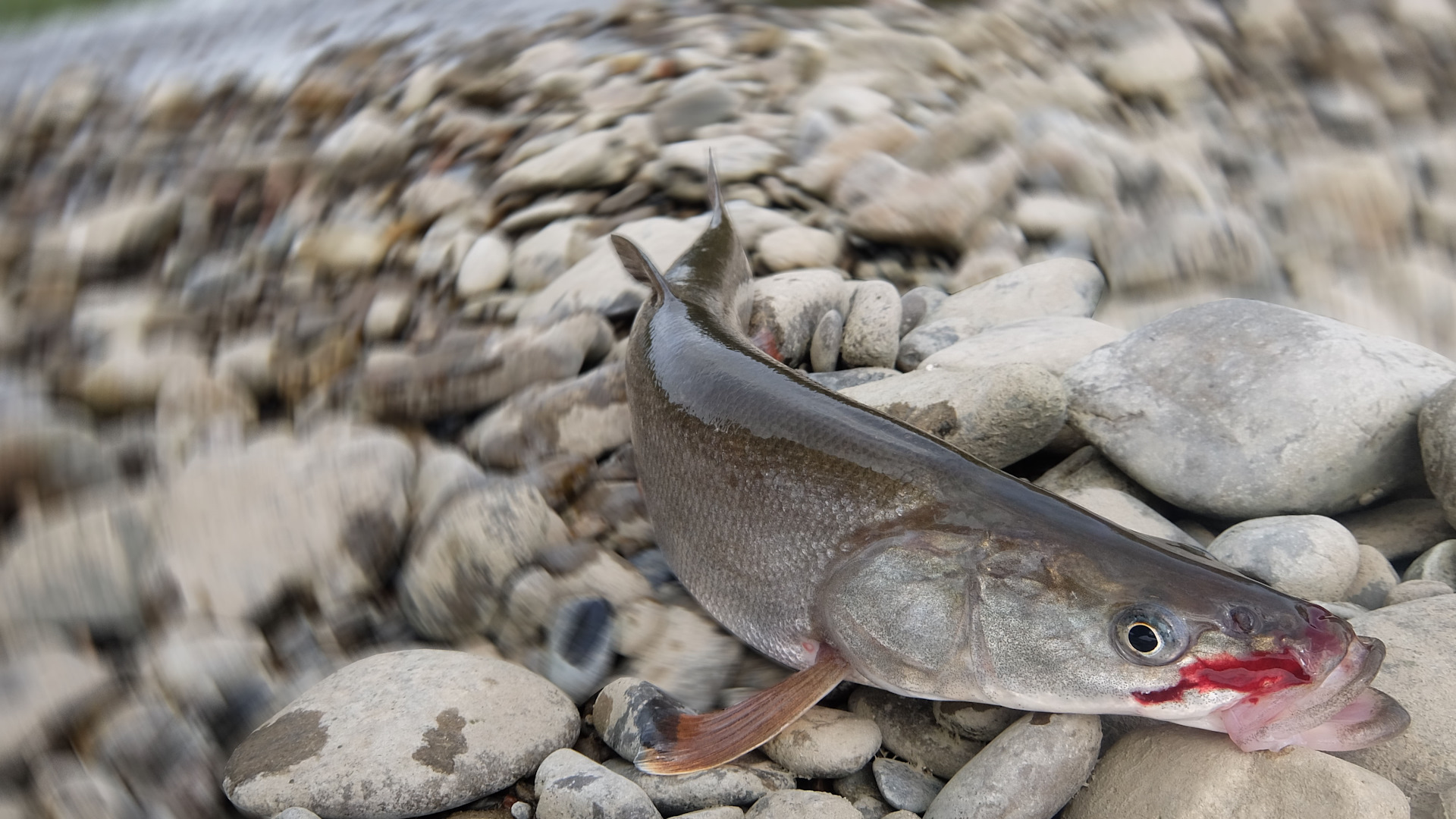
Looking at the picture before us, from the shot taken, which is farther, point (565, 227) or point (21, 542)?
point (565, 227)

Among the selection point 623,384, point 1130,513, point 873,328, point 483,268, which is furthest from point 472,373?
point 1130,513

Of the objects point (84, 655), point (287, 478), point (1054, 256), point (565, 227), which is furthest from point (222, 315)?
point (1054, 256)

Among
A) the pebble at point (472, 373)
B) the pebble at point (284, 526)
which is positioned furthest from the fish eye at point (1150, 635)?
the pebble at point (472, 373)

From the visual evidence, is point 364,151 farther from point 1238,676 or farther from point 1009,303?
point 1238,676

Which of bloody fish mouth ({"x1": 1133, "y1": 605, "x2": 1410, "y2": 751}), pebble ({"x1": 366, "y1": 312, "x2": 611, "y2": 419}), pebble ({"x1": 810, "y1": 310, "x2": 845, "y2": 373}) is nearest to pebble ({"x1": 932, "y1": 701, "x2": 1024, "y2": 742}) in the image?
bloody fish mouth ({"x1": 1133, "y1": 605, "x2": 1410, "y2": 751})

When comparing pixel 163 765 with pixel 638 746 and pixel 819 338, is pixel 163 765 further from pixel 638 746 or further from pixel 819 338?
pixel 819 338

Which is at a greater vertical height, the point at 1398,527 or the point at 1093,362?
the point at 1093,362
